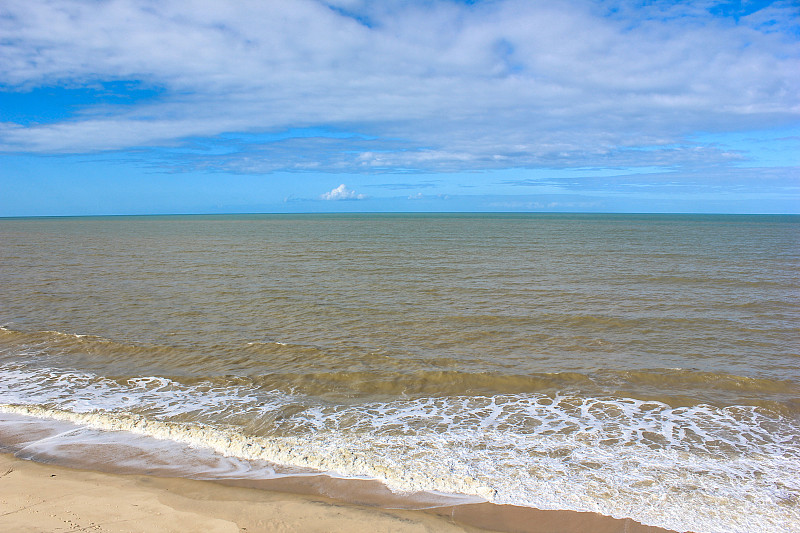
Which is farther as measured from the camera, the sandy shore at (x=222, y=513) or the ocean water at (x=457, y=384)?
the ocean water at (x=457, y=384)

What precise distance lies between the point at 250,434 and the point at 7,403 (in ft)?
16.0

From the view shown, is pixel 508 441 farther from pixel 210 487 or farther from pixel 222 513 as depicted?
pixel 210 487

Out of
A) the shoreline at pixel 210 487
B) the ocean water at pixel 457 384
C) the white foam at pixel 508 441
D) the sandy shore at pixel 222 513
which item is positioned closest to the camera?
the sandy shore at pixel 222 513

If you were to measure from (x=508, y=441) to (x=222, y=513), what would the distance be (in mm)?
4125

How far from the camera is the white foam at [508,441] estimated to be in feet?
19.3

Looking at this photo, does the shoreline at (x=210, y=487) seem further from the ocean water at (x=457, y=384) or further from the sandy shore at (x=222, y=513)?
the ocean water at (x=457, y=384)

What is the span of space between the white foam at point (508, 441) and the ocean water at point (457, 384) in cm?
4

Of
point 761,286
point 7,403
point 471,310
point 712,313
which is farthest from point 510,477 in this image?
point 761,286

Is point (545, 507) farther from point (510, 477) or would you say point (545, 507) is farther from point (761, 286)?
point (761, 286)

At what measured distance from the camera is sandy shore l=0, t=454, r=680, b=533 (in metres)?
5.22

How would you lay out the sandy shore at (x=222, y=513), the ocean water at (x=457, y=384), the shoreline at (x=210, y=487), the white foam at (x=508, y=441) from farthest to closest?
the ocean water at (x=457, y=384), the white foam at (x=508, y=441), the shoreline at (x=210, y=487), the sandy shore at (x=222, y=513)

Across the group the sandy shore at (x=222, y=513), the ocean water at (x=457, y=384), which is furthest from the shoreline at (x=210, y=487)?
the ocean water at (x=457, y=384)

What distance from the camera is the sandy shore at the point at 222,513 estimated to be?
17.1 ft

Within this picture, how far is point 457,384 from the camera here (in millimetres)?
9898
